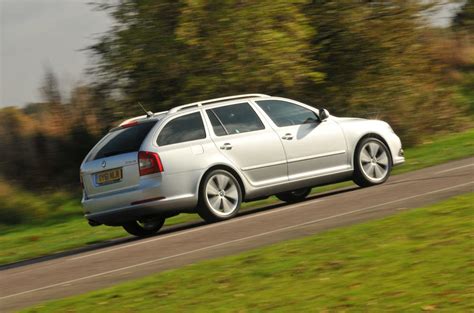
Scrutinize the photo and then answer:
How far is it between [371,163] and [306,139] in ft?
4.06

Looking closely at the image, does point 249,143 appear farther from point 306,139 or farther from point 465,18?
point 465,18

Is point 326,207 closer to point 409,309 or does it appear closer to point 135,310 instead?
point 135,310

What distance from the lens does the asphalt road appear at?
10.2 metres

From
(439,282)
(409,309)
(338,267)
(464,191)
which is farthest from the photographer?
(464,191)

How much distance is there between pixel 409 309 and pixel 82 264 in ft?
18.9

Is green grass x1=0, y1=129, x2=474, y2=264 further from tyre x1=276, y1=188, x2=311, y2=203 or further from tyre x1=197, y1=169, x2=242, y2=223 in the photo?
tyre x1=197, y1=169, x2=242, y2=223

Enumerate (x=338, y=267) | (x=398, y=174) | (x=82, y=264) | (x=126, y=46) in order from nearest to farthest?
(x=338, y=267) < (x=82, y=264) < (x=398, y=174) < (x=126, y=46)

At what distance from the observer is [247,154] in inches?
562

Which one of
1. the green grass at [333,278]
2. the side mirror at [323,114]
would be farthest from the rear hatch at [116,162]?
the green grass at [333,278]

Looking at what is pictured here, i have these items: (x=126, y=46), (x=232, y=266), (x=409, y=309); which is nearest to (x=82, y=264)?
(x=232, y=266)

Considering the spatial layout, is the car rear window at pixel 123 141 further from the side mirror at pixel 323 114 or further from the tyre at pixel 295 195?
the tyre at pixel 295 195

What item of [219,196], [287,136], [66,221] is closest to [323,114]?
[287,136]

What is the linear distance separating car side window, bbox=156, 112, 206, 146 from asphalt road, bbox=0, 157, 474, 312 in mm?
1216

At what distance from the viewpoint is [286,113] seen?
15.1 meters
